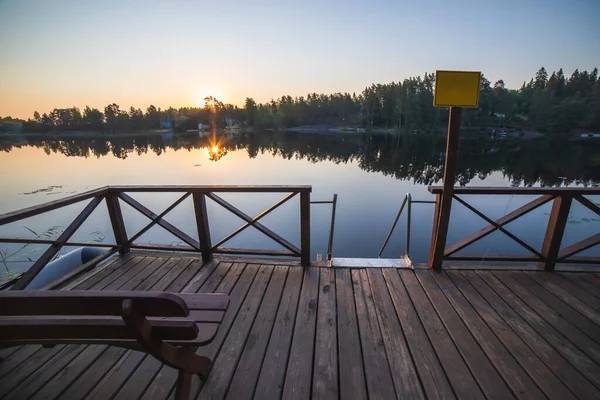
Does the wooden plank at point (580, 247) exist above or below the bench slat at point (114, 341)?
below

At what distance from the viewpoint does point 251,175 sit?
739 inches

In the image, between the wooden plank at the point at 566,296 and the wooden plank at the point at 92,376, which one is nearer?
the wooden plank at the point at 92,376

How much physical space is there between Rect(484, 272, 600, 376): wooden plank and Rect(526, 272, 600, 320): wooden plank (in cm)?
24

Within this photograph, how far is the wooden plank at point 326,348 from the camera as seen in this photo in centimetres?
158

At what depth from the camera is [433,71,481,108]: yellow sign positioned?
8.07ft

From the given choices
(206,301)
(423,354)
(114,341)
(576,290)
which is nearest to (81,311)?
(114,341)

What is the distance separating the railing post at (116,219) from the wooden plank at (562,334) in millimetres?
4383

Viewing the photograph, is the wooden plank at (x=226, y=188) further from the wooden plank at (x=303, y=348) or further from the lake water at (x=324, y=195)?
the lake water at (x=324, y=195)

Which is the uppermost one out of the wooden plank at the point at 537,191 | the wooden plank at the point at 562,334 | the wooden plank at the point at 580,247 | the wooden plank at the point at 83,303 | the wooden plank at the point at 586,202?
the wooden plank at the point at 83,303

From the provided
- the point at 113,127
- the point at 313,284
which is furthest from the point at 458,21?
the point at 113,127

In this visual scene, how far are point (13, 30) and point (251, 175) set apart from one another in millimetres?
13472

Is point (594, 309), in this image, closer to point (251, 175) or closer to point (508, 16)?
point (508, 16)

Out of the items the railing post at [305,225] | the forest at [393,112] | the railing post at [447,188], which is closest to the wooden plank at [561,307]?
Answer: the railing post at [447,188]

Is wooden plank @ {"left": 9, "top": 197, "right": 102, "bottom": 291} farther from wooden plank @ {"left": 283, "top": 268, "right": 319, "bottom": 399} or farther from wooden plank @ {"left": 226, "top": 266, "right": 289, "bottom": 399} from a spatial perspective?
wooden plank @ {"left": 283, "top": 268, "right": 319, "bottom": 399}
